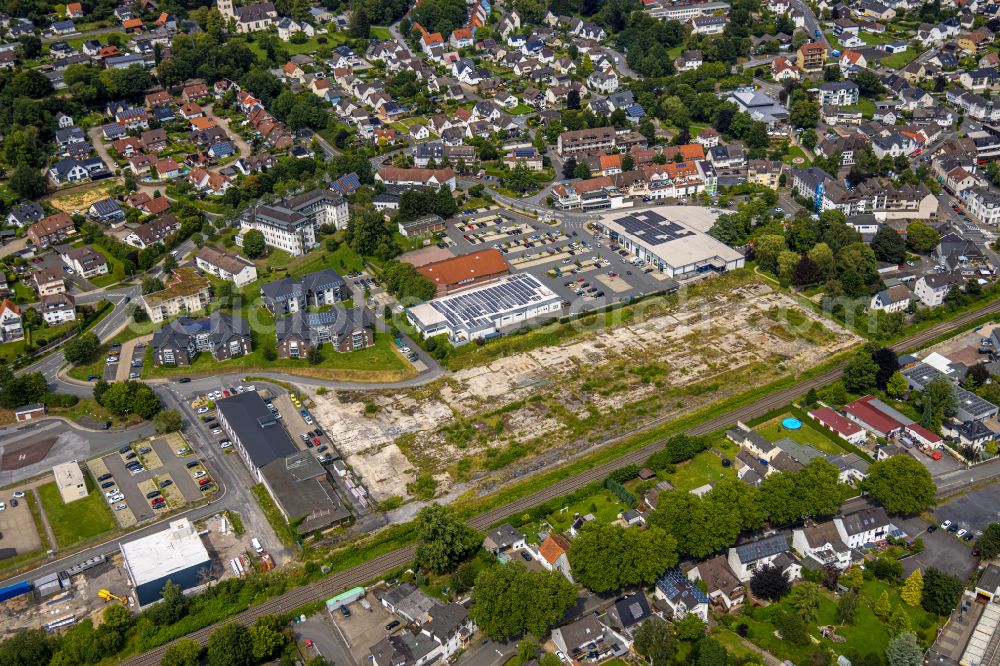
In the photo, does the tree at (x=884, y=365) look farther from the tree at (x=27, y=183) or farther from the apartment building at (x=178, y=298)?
the tree at (x=27, y=183)

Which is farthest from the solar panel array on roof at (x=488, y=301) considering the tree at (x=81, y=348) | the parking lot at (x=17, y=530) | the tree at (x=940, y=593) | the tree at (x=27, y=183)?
the tree at (x=27, y=183)

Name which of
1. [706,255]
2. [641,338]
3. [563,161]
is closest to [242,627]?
[641,338]

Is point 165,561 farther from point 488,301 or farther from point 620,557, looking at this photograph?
point 488,301

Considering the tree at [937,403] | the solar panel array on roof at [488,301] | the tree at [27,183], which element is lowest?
the tree at [27,183]

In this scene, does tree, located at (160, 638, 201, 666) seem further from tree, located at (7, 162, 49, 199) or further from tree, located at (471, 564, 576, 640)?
tree, located at (7, 162, 49, 199)

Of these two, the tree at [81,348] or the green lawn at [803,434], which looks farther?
the tree at [81,348]
